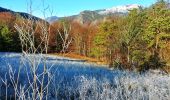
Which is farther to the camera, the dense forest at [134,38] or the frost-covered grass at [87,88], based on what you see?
the dense forest at [134,38]

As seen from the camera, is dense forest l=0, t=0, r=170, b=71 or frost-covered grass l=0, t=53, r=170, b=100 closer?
frost-covered grass l=0, t=53, r=170, b=100

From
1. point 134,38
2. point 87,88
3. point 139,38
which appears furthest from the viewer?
point 139,38

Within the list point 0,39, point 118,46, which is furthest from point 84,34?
point 118,46

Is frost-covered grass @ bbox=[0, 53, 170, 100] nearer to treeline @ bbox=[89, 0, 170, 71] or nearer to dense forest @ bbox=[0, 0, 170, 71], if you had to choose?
dense forest @ bbox=[0, 0, 170, 71]

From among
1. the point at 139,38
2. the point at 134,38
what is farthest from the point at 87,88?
the point at 139,38

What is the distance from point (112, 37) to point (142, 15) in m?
9.03

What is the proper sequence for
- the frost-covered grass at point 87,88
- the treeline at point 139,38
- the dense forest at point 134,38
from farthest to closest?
the dense forest at point 134,38 → the treeline at point 139,38 → the frost-covered grass at point 87,88

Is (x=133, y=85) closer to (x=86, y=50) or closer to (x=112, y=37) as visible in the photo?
(x=112, y=37)

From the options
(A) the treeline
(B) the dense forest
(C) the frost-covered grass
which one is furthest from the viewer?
(B) the dense forest

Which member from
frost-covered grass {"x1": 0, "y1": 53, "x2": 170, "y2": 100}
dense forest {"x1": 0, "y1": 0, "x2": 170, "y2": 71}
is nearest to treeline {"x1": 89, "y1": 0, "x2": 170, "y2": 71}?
dense forest {"x1": 0, "y1": 0, "x2": 170, "y2": 71}

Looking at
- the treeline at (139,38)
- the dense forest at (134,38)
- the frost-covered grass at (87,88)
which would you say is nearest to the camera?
the frost-covered grass at (87,88)

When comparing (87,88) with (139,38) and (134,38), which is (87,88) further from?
(139,38)

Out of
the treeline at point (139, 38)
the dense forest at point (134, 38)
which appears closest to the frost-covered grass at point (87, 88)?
the dense forest at point (134, 38)

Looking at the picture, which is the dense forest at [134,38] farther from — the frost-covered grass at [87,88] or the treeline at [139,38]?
the frost-covered grass at [87,88]
